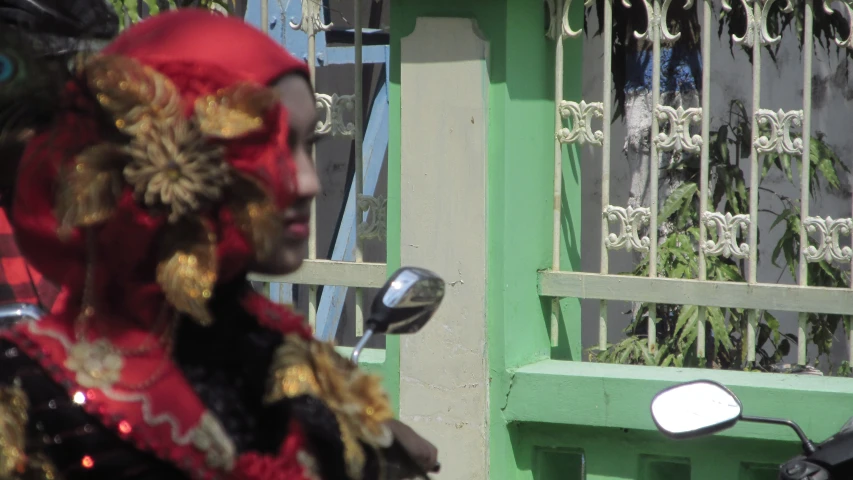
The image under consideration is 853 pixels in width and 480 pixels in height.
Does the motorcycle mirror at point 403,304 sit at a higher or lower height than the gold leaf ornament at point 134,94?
lower

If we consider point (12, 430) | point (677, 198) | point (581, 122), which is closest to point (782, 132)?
point (581, 122)

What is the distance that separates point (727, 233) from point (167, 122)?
7.14 feet

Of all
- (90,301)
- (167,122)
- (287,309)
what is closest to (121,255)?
(90,301)

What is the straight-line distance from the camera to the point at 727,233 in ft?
11.1

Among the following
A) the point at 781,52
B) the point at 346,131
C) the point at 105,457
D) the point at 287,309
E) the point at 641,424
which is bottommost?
the point at 641,424

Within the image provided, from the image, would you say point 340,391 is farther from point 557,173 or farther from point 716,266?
point 716,266

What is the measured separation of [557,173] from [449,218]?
1.22 feet

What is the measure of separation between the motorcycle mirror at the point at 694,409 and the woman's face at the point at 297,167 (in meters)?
1.02

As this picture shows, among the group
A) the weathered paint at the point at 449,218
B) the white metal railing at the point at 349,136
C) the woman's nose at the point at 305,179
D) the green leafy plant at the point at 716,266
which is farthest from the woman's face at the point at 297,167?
the green leafy plant at the point at 716,266

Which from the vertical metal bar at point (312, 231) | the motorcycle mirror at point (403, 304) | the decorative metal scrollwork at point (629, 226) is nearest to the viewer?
the motorcycle mirror at point (403, 304)

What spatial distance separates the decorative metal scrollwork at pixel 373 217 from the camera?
384cm

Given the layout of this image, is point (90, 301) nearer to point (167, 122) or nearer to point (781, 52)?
point (167, 122)

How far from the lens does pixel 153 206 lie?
5.16 feet

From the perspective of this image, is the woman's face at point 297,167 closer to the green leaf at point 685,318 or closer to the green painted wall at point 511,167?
the green painted wall at point 511,167
